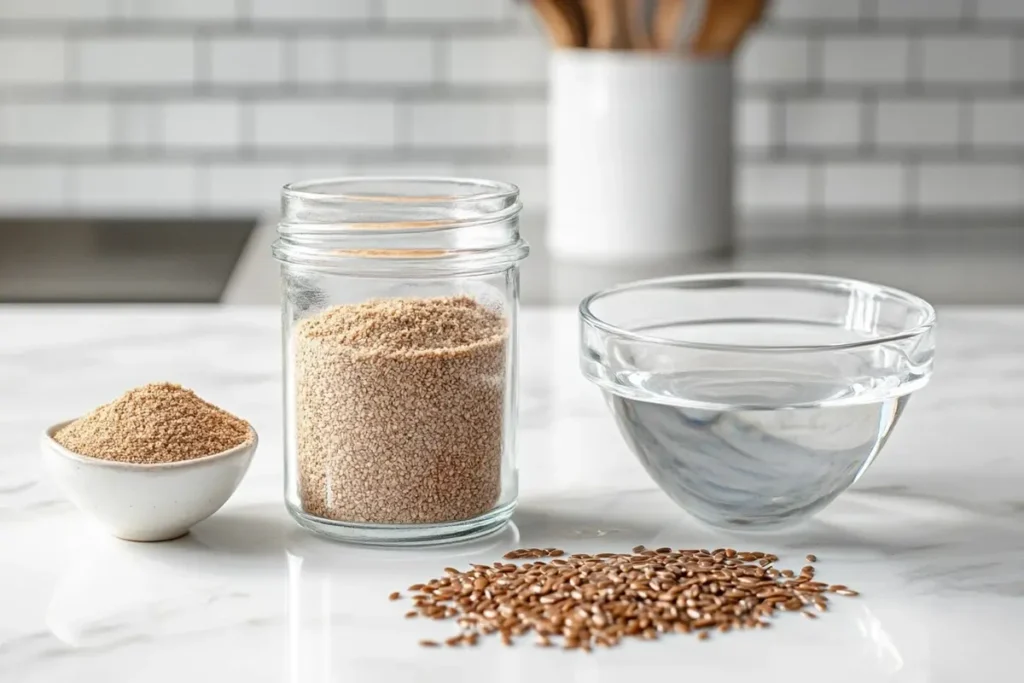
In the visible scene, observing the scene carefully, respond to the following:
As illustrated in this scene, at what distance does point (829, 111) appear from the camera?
88.0 inches

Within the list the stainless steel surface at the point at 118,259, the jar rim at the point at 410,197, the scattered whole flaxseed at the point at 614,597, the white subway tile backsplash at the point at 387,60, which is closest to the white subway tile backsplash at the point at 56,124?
the stainless steel surface at the point at 118,259

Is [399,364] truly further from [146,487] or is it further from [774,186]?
[774,186]

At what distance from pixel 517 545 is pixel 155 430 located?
Result: 0.80ft

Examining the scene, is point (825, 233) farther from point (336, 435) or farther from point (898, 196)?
point (336, 435)

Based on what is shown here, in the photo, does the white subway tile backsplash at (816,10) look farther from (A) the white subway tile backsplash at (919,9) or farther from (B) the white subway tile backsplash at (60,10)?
(B) the white subway tile backsplash at (60,10)

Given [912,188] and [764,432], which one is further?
[912,188]

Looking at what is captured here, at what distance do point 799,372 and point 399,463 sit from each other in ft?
0.87

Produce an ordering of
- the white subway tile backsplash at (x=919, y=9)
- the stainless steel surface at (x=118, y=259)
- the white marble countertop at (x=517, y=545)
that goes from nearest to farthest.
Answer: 1. the white marble countertop at (x=517, y=545)
2. the stainless steel surface at (x=118, y=259)
3. the white subway tile backsplash at (x=919, y=9)

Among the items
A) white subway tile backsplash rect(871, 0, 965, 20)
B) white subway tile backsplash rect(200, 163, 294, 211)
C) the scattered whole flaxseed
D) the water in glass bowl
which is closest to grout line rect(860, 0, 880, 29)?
white subway tile backsplash rect(871, 0, 965, 20)

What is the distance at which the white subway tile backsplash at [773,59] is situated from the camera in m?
2.21

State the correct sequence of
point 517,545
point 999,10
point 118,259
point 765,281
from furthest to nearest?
point 999,10 → point 118,259 → point 765,281 → point 517,545

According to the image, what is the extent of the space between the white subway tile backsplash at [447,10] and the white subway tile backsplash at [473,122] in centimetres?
13

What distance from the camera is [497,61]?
2.21m

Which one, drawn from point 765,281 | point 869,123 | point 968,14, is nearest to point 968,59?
point 968,14
